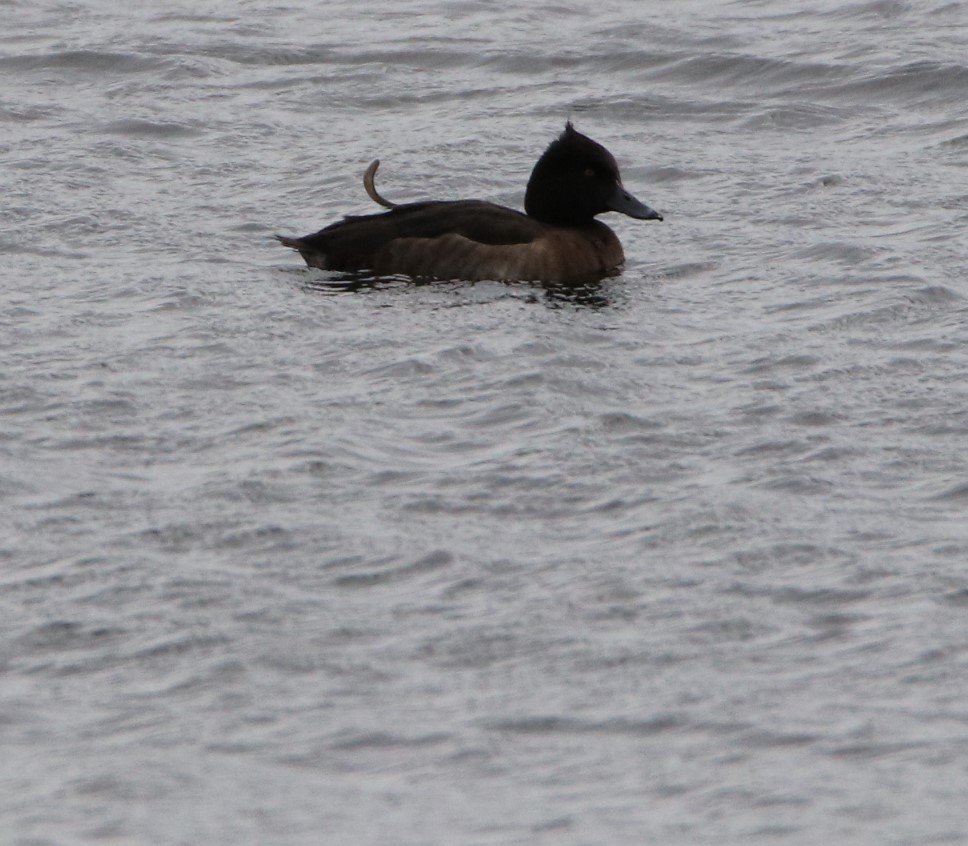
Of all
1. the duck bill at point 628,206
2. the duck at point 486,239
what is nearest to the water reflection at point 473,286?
the duck at point 486,239

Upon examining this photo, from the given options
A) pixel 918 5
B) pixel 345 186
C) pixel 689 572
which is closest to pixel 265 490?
pixel 689 572

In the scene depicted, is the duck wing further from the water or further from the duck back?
the water

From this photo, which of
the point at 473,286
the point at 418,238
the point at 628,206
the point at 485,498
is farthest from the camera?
the point at 628,206

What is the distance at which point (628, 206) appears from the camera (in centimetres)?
1258

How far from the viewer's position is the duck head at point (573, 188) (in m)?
12.6

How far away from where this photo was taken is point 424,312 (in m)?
11.3

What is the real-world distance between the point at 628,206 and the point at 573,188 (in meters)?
0.33

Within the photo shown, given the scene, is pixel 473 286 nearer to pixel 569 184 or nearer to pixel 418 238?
pixel 418 238

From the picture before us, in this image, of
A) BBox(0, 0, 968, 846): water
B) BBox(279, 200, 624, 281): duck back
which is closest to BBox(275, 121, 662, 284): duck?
BBox(279, 200, 624, 281): duck back

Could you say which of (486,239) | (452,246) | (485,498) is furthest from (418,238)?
(485,498)

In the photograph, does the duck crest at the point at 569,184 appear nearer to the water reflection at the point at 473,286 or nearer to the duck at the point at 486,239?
the duck at the point at 486,239

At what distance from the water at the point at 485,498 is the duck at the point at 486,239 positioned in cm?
21

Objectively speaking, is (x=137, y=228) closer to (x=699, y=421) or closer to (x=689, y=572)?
(x=699, y=421)

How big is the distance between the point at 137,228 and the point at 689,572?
6.18 metres
